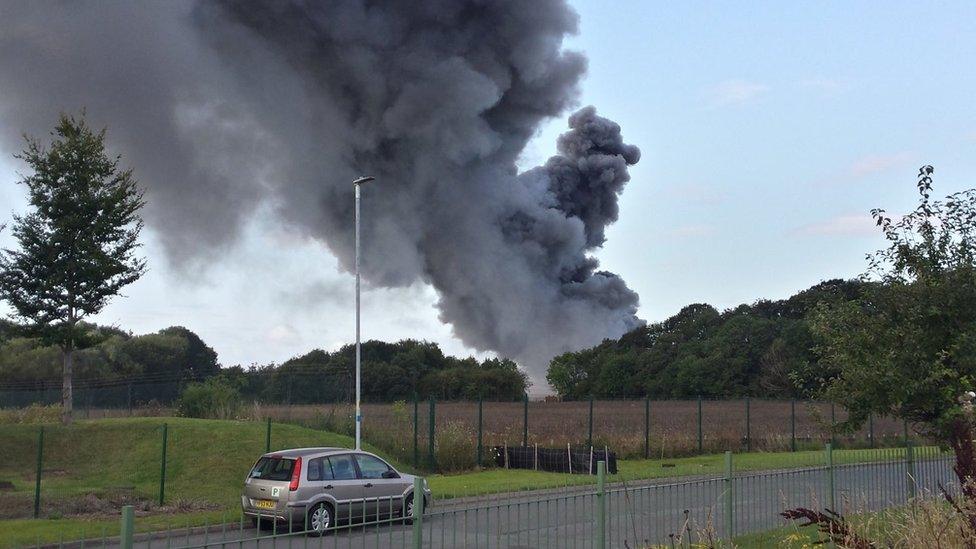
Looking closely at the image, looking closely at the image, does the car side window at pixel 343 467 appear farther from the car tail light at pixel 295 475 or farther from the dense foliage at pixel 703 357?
the dense foliage at pixel 703 357

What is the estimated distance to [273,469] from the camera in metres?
15.5

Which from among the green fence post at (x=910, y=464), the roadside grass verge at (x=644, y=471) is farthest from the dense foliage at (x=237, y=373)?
the green fence post at (x=910, y=464)

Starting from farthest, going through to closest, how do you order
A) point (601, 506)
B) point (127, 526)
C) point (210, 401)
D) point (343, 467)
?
point (210, 401)
point (343, 467)
point (601, 506)
point (127, 526)

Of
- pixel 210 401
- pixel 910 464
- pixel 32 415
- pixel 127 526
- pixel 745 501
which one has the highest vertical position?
pixel 210 401

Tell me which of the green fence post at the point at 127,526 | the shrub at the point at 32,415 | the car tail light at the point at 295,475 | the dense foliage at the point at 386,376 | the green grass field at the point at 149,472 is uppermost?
the dense foliage at the point at 386,376

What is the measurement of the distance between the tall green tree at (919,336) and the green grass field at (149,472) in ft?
15.9

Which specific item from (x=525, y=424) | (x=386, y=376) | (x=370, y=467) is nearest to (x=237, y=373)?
(x=525, y=424)

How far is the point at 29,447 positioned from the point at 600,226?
73.8 meters

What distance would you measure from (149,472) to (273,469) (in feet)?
30.8

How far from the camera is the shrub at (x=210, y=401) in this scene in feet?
113

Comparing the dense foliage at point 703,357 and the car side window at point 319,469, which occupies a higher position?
the dense foliage at point 703,357

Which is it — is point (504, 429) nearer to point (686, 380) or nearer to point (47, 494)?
point (47, 494)

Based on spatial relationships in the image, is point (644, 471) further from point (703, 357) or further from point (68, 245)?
point (703, 357)

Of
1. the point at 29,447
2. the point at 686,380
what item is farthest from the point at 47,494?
the point at 686,380
